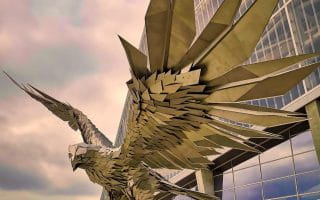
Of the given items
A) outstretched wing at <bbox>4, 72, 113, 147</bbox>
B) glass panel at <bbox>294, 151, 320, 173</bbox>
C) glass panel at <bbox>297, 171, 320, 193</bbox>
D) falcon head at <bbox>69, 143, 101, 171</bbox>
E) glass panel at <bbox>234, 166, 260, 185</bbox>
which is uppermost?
glass panel at <bbox>234, 166, 260, 185</bbox>

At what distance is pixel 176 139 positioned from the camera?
567 cm

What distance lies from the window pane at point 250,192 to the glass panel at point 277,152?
4.65 ft

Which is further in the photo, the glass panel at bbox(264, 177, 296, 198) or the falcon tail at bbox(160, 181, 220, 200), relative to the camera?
the glass panel at bbox(264, 177, 296, 198)

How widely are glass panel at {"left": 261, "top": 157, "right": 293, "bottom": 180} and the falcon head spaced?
41.5 feet

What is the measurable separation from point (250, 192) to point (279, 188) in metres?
2.53

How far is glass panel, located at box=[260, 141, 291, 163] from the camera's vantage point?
Result: 17.5m

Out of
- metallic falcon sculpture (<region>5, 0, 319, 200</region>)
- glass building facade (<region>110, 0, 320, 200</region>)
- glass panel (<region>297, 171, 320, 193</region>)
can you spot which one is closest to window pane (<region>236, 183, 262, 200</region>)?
glass building facade (<region>110, 0, 320, 200</region>)

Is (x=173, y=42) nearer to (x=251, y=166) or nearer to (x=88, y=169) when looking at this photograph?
(x=88, y=169)

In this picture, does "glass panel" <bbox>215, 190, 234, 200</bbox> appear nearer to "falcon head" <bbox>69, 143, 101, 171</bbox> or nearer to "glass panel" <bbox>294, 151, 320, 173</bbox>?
"glass panel" <bbox>294, 151, 320, 173</bbox>

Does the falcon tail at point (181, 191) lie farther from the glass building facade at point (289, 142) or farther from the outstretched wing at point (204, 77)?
the glass building facade at point (289, 142)

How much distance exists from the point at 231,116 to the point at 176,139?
4.82 ft

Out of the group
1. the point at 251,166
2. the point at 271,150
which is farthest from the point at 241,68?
the point at 251,166

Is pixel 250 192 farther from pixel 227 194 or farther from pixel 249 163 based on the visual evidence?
pixel 227 194

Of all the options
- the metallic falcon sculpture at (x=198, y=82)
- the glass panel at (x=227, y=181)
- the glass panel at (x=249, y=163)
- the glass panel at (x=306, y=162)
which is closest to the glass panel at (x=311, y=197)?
the glass panel at (x=306, y=162)
